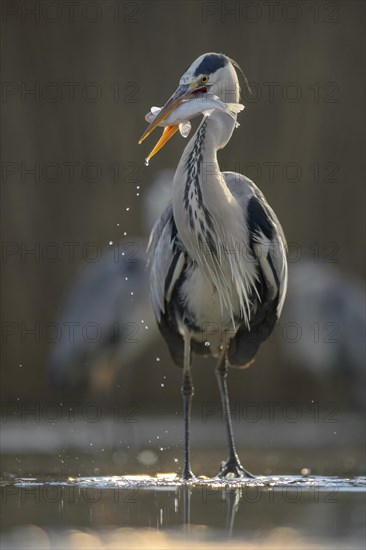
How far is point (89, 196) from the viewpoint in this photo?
9.43 meters

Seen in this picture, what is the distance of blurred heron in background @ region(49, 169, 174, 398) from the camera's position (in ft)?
27.0

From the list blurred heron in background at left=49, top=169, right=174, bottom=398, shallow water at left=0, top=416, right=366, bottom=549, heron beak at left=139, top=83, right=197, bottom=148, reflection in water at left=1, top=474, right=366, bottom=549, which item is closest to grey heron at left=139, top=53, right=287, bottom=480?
heron beak at left=139, top=83, right=197, bottom=148

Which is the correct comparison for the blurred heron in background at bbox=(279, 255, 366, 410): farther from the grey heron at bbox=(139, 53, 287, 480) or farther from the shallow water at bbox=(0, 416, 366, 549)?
the grey heron at bbox=(139, 53, 287, 480)

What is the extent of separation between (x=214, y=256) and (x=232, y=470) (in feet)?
2.42

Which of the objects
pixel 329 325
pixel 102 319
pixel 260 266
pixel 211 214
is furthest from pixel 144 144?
pixel 211 214

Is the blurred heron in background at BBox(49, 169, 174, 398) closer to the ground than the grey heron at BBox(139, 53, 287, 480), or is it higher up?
closer to the ground

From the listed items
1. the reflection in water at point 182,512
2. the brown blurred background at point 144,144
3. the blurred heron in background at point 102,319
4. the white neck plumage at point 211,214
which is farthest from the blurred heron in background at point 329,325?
the reflection in water at point 182,512

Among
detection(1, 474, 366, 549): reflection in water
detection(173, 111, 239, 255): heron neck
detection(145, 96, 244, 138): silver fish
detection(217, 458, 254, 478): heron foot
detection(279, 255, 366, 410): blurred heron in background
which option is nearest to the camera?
detection(1, 474, 366, 549): reflection in water

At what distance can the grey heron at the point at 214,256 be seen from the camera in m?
5.29

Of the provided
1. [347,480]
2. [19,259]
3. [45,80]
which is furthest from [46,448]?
[45,80]

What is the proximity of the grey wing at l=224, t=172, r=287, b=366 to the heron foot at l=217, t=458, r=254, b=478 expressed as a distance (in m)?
0.45

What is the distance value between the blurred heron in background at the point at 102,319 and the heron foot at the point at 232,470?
2.70 meters

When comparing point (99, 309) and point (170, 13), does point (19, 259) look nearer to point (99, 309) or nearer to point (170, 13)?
point (99, 309)

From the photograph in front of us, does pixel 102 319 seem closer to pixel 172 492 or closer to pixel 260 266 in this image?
pixel 260 266
